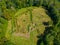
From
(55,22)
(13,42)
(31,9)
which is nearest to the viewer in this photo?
(13,42)

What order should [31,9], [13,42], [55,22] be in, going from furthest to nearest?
[31,9], [55,22], [13,42]

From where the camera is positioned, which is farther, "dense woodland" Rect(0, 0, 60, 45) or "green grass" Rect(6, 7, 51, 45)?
"green grass" Rect(6, 7, 51, 45)

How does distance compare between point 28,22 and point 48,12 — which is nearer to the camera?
point 28,22

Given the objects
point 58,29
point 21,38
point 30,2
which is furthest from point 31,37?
point 30,2

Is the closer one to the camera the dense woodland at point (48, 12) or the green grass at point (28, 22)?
the dense woodland at point (48, 12)

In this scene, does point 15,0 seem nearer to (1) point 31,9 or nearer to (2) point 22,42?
(1) point 31,9

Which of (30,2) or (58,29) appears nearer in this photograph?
(58,29)

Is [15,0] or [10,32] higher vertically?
[15,0]
